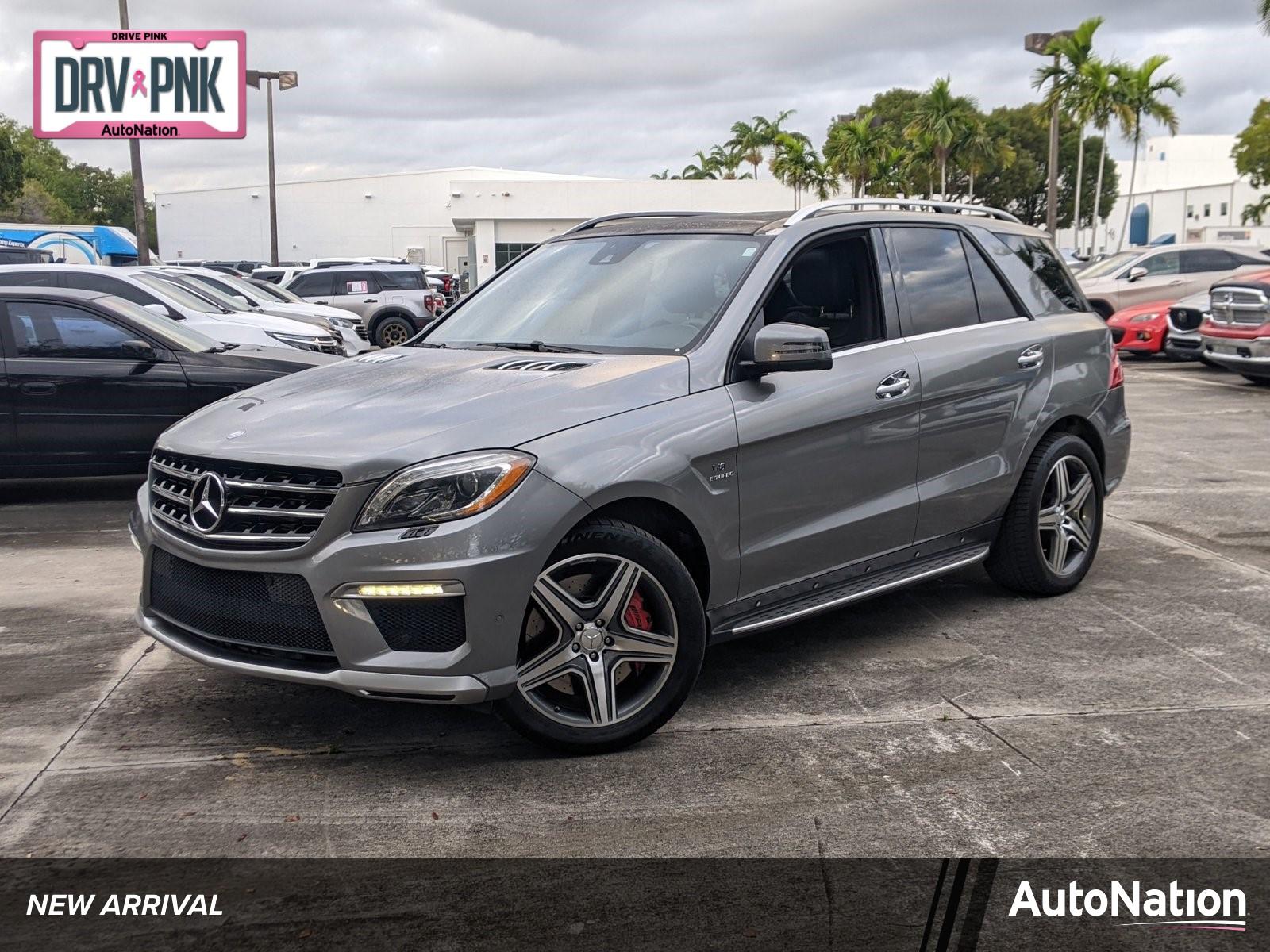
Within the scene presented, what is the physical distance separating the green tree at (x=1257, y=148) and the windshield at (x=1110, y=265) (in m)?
38.8

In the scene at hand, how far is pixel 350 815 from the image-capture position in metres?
3.87

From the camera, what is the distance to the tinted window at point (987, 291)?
603 cm

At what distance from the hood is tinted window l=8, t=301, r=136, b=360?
484 cm

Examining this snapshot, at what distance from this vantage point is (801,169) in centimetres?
6969

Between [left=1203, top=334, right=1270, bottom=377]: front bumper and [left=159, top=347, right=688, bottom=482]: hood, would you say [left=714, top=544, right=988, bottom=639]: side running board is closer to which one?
[left=159, top=347, right=688, bottom=482]: hood

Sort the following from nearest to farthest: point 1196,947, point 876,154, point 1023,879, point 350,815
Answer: point 1196,947 → point 1023,879 → point 350,815 → point 876,154

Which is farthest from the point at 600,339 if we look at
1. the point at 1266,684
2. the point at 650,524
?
the point at 1266,684

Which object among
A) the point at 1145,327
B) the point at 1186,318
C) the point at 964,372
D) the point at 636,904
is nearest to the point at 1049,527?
the point at 964,372

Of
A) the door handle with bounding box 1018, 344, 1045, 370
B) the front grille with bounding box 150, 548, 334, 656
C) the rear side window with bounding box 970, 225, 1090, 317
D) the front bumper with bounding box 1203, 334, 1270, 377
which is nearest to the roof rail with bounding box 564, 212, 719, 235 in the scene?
the rear side window with bounding box 970, 225, 1090, 317

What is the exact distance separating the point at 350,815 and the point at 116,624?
8.77 ft

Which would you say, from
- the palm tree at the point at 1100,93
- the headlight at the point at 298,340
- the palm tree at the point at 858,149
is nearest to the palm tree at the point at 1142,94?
the palm tree at the point at 1100,93

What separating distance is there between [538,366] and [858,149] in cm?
6185

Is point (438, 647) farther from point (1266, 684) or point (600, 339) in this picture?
point (1266, 684)

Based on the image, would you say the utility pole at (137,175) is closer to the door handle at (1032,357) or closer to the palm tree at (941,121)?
the door handle at (1032,357)
